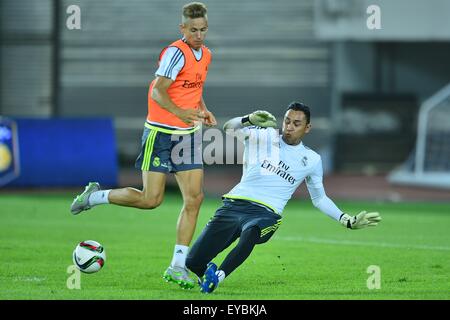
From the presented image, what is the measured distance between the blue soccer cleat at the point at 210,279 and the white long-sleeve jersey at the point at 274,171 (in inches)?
36.8

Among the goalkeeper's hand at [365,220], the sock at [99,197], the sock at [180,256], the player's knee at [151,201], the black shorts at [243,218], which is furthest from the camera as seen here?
the sock at [99,197]

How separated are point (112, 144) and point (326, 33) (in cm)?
693

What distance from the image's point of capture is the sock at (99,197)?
33.7 ft

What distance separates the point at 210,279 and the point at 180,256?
2.70 feet

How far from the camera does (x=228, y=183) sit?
25.9 m

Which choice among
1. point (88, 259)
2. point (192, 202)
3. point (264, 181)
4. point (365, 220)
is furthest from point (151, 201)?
point (365, 220)

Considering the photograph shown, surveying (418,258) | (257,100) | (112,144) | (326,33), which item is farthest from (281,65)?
(418,258)

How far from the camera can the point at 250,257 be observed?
38.9ft

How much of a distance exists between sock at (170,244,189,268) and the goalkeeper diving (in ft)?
0.28

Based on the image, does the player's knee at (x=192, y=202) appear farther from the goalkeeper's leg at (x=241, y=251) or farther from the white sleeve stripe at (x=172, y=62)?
the white sleeve stripe at (x=172, y=62)

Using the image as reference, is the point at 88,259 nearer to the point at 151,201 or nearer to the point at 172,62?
the point at 151,201

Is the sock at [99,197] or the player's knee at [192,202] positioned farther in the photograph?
the sock at [99,197]

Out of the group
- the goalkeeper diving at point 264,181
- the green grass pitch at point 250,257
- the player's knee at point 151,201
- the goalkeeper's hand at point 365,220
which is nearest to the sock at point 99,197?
the player's knee at point 151,201

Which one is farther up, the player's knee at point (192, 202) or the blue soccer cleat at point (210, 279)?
the player's knee at point (192, 202)
